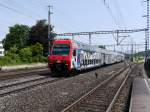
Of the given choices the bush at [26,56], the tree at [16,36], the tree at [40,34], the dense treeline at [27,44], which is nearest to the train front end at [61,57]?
the dense treeline at [27,44]

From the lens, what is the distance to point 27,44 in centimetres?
9481

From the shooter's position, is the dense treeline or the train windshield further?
the dense treeline

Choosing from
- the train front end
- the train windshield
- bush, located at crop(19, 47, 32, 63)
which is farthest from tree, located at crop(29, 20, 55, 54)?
the train front end

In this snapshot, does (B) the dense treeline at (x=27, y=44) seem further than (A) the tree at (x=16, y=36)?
No

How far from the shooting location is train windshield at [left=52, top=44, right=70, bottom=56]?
106 feet

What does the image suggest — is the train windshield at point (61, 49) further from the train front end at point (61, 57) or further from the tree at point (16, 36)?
the tree at point (16, 36)

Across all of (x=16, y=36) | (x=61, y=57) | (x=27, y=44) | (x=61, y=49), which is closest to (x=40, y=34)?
(x=27, y=44)

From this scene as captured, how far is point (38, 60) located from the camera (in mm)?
A: 66938

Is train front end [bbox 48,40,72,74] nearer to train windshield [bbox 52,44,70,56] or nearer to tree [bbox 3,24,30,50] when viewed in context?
train windshield [bbox 52,44,70,56]

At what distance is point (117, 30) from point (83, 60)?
30537 mm

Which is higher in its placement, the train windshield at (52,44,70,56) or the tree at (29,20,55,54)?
the tree at (29,20,55,54)

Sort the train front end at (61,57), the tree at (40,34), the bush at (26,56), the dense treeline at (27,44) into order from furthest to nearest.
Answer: the tree at (40,34) → the bush at (26,56) → the dense treeline at (27,44) → the train front end at (61,57)

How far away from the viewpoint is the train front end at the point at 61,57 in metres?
31.8

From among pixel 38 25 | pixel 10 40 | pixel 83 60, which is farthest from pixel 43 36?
pixel 83 60
